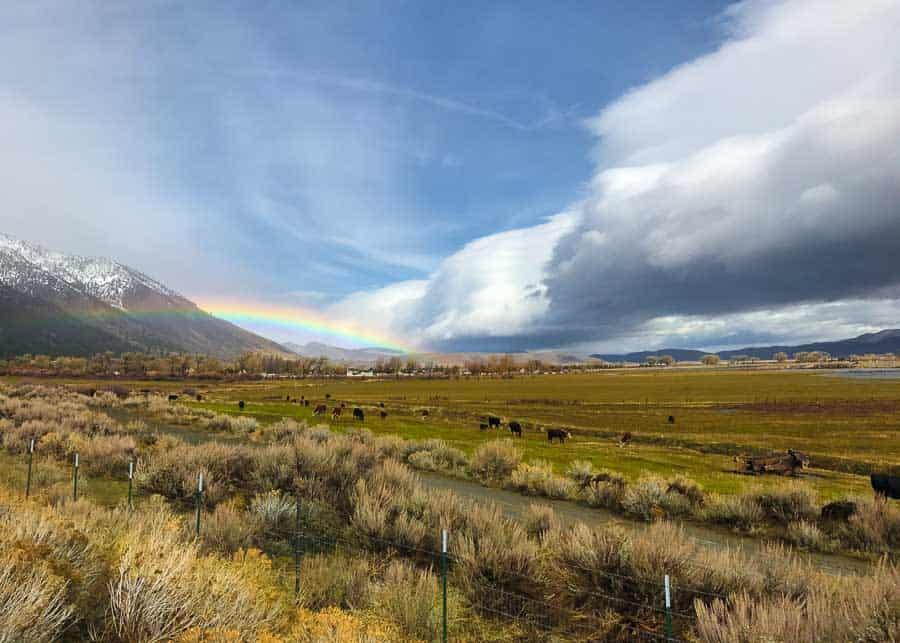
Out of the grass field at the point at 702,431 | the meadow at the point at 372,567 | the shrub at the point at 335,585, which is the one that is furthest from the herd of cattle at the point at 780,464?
the shrub at the point at 335,585

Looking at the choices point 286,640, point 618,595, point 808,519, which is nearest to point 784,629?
point 618,595

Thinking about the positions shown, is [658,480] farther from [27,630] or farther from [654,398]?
[654,398]

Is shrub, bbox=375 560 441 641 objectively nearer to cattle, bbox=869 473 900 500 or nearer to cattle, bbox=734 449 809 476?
cattle, bbox=869 473 900 500

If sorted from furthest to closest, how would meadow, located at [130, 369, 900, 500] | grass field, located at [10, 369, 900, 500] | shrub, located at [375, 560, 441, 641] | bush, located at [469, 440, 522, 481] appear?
1. grass field, located at [10, 369, 900, 500]
2. meadow, located at [130, 369, 900, 500]
3. bush, located at [469, 440, 522, 481]
4. shrub, located at [375, 560, 441, 641]

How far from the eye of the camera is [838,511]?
49.7 feet

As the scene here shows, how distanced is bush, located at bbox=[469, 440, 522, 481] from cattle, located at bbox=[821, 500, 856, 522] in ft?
36.5

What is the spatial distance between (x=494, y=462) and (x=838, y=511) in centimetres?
1240

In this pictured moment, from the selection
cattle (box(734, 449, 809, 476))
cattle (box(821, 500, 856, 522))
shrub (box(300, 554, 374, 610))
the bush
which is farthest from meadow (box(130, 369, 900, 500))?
shrub (box(300, 554, 374, 610))

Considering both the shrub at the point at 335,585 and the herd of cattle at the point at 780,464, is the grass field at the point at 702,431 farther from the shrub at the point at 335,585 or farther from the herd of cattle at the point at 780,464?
the shrub at the point at 335,585

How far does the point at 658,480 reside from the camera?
61.9 feet

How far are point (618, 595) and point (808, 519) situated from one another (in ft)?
35.1

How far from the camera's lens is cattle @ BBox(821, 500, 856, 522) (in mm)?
14905

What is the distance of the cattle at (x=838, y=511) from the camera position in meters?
14.9

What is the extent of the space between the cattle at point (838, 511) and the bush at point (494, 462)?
1112 centimetres
